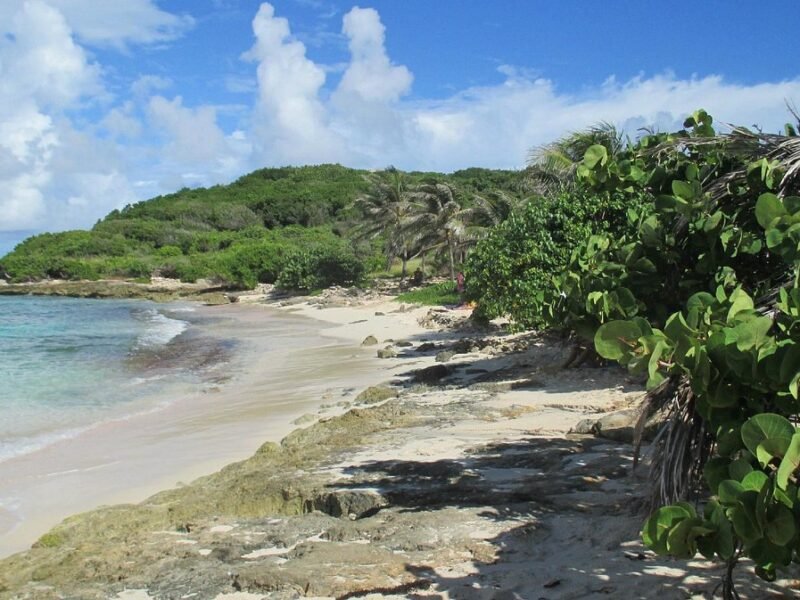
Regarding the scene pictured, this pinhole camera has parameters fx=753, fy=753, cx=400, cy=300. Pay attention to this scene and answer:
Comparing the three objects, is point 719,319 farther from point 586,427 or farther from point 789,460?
point 586,427

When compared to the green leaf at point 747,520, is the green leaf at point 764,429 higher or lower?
higher

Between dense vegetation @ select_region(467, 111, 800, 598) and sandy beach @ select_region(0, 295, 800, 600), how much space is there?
40.7 inches

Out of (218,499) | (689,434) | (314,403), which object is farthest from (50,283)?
(689,434)

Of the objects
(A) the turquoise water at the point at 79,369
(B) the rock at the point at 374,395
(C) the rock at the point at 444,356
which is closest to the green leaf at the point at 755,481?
(B) the rock at the point at 374,395

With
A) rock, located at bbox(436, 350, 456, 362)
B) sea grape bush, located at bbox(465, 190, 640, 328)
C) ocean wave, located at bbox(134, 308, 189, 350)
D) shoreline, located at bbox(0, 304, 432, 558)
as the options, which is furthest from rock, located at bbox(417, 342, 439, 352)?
ocean wave, located at bbox(134, 308, 189, 350)

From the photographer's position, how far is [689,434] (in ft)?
11.5

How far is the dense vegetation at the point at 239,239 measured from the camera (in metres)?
44.9

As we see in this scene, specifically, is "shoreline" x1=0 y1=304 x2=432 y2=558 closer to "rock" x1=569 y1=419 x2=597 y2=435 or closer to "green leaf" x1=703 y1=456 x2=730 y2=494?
"rock" x1=569 y1=419 x2=597 y2=435

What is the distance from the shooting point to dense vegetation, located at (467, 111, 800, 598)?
2379 millimetres

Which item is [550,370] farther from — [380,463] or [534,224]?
[380,463]

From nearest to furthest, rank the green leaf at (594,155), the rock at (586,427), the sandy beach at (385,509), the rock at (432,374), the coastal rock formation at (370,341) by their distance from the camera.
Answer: the green leaf at (594,155)
the sandy beach at (385,509)
the rock at (586,427)
the rock at (432,374)
the coastal rock formation at (370,341)

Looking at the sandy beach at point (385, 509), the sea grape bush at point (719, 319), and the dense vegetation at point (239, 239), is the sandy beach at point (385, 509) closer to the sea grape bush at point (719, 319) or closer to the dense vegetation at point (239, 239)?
the sea grape bush at point (719, 319)

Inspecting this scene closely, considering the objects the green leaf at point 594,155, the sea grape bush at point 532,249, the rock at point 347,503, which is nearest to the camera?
the green leaf at point 594,155

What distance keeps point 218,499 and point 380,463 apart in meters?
1.69
